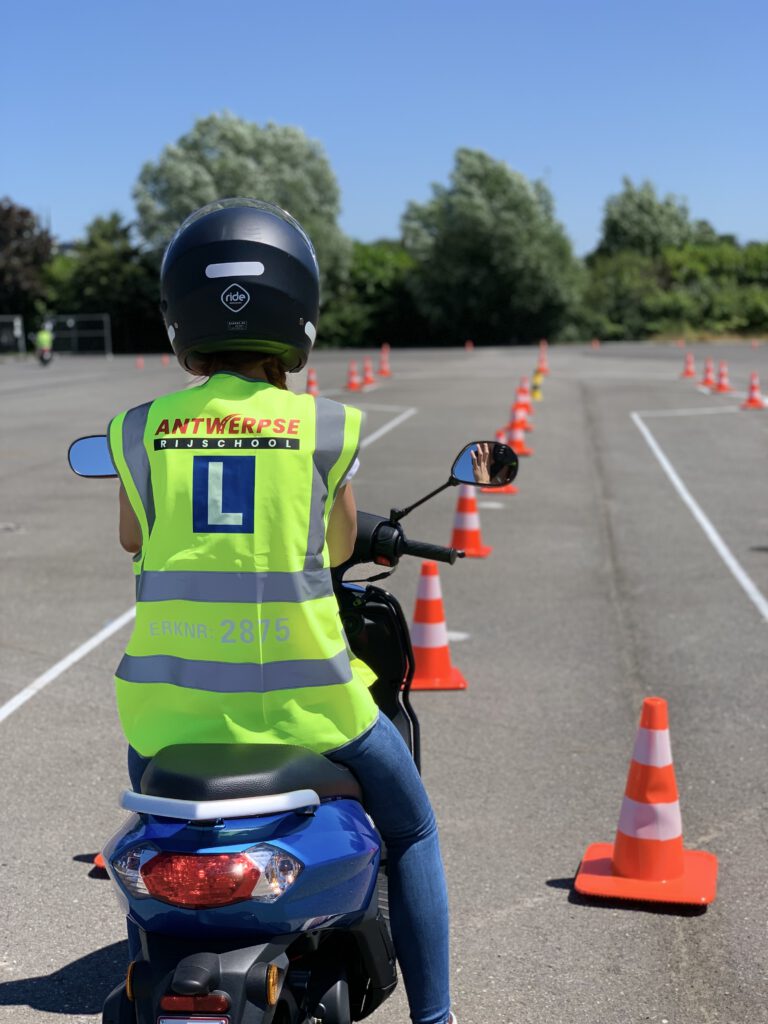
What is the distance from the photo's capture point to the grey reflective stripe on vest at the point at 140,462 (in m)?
2.60

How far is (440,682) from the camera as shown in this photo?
6.80 meters

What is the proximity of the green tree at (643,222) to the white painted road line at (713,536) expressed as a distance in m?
77.2

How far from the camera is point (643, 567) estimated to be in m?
9.99

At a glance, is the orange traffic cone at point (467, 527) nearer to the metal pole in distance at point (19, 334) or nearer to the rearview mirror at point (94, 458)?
the rearview mirror at point (94, 458)

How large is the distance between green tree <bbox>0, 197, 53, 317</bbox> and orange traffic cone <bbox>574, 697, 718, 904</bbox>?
69958 mm

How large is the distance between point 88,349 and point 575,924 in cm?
6090

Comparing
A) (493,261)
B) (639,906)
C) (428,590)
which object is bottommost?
(639,906)

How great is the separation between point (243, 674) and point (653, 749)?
2.40m

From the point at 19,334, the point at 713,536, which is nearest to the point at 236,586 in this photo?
the point at 713,536

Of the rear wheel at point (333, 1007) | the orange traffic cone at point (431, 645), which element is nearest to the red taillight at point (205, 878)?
the rear wheel at point (333, 1007)

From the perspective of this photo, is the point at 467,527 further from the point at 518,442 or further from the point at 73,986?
the point at 73,986

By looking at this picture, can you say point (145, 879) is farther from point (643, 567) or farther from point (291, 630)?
point (643, 567)

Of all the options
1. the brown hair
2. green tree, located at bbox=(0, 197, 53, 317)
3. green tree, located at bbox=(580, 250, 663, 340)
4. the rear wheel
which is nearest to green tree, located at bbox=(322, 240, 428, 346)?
green tree, located at bbox=(580, 250, 663, 340)

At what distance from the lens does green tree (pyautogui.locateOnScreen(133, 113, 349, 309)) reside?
228 ft
